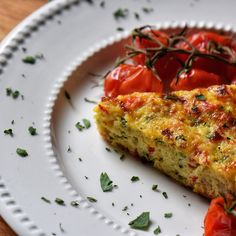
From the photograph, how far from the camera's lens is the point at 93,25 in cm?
515

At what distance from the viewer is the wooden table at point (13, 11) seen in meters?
5.34

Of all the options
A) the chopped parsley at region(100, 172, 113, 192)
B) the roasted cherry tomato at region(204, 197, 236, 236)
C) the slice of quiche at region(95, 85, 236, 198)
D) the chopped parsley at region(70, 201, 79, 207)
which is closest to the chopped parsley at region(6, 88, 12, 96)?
the slice of quiche at region(95, 85, 236, 198)

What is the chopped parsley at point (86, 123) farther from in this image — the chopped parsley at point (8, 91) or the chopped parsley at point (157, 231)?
the chopped parsley at point (157, 231)

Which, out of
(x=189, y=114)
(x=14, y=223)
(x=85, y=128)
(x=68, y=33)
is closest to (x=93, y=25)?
(x=68, y=33)

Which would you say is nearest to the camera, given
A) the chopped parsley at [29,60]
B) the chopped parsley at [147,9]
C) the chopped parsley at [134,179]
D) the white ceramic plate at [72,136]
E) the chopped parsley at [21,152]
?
the white ceramic plate at [72,136]

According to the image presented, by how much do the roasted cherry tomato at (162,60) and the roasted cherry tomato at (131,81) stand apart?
0.68 ft

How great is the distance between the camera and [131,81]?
4.64m

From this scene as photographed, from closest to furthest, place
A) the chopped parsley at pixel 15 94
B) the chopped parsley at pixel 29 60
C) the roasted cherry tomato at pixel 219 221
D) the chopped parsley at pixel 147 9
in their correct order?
1. the roasted cherry tomato at pixel 219 221
2. the chopped parsley at pixel 15 94
3. the chopped parsley at pixel 29 60
4. the chopped parsley at pixel 147 9

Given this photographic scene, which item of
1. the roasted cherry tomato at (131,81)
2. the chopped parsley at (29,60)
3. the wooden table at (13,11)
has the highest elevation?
Result: the wooden table at (13,11)

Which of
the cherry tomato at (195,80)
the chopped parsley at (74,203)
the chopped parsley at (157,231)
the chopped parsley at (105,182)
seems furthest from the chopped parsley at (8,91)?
the chopped parsley at (157,231)

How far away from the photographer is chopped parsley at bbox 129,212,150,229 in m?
3.93

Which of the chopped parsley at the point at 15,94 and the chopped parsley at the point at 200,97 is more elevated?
the chopped parsley at the point at 200,97

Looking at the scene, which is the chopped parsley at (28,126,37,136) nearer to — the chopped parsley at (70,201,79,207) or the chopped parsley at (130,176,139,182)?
the chopped parsley at (70,201,79,207)

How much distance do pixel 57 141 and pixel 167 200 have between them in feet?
3.37
